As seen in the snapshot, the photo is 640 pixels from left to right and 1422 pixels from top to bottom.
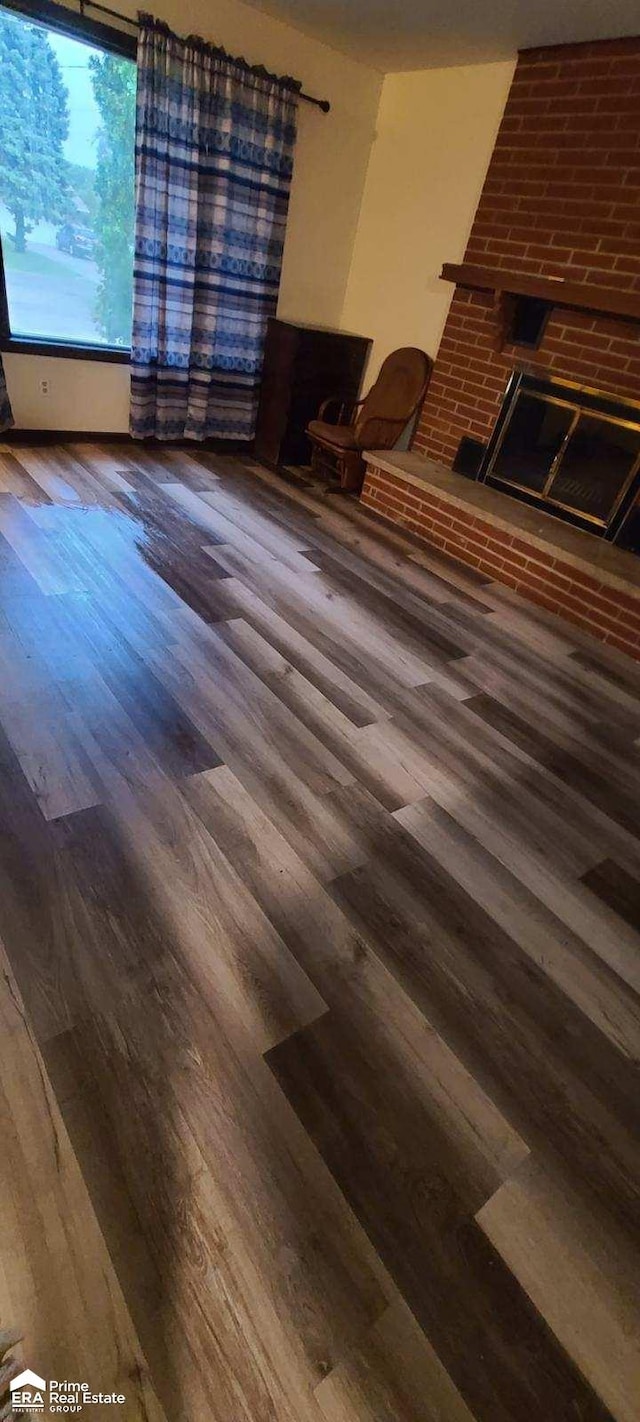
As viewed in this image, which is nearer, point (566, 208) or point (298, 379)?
point (566, 208)

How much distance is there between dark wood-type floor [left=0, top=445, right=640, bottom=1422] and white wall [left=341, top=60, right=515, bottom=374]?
9.68ft

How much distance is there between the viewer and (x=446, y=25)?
10.3ft

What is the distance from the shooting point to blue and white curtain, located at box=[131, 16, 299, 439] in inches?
130

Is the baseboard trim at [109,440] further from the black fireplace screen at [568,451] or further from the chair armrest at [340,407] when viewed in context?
the black fireplace screen at [568,451]

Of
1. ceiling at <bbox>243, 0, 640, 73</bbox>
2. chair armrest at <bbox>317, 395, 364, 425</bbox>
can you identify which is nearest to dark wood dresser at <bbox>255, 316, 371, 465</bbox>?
chair armrest at <bbox>317, 395, 364, 425</bbox>

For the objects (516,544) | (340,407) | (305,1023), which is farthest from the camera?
(340,407)

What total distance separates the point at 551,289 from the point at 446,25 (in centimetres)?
134

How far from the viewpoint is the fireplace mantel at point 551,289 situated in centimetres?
301

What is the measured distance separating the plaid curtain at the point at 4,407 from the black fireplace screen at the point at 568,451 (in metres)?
2.71

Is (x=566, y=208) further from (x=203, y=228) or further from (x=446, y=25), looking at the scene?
(x=203, y=228)

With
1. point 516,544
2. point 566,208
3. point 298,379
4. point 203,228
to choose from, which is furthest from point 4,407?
point 566,208

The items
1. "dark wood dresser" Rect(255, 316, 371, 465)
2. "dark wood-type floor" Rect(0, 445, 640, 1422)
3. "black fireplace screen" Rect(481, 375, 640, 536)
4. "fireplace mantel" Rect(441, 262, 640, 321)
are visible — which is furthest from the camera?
"dark wood dresser" Rect(255, 316, 371, 465)

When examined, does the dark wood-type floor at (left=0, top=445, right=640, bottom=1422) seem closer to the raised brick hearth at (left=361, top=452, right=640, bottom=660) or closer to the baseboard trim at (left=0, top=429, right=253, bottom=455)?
the raised brick hearth at (left=361, top=452, right=640, bottom=660)

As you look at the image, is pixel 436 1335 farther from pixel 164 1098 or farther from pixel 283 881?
pixel 283 881
